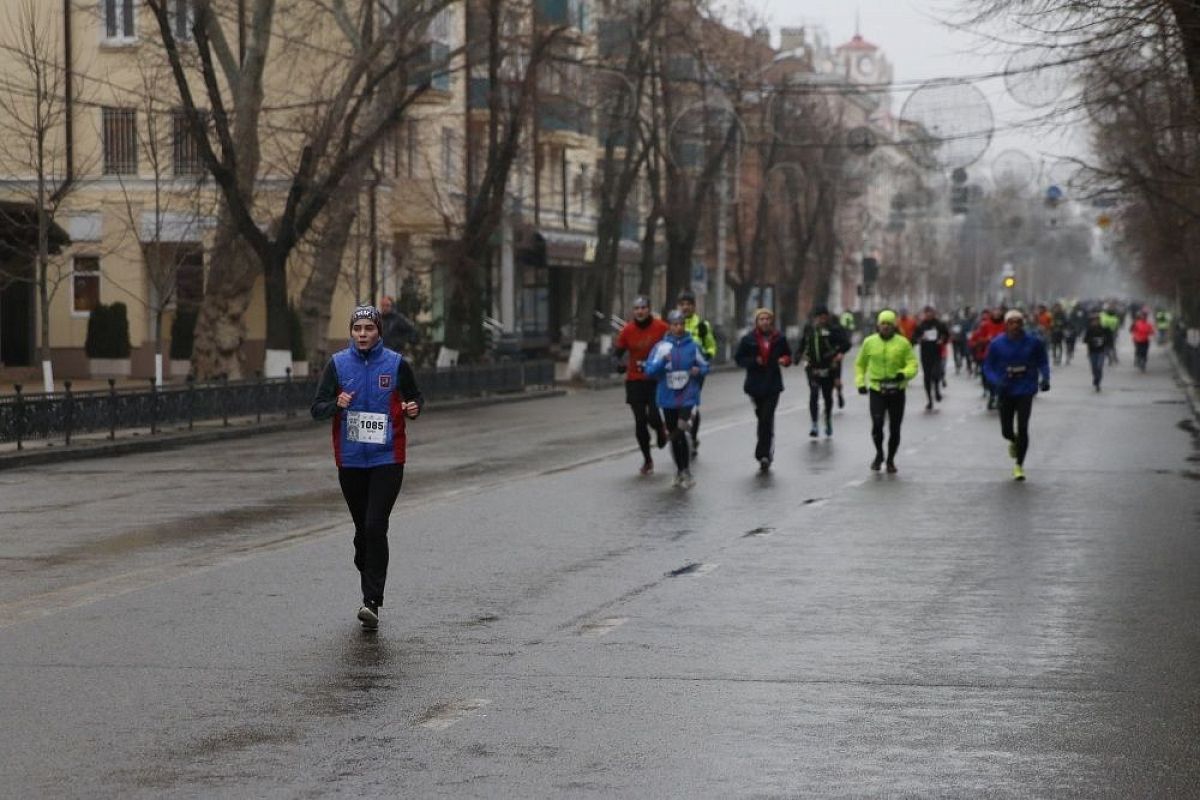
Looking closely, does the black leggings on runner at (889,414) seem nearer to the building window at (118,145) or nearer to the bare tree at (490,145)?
the bare tree at (490,145)

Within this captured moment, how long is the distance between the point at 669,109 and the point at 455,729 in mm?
50317

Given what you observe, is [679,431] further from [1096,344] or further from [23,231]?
[1096,344]

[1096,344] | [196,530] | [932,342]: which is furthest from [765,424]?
[1096,344]

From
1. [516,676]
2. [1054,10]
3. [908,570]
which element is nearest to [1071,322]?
[1054,10]

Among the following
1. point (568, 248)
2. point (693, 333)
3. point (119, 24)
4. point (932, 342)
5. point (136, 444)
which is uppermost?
point (119, 24)

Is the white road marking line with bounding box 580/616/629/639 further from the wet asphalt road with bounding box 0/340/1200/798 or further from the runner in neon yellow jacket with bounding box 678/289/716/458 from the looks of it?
the runner in neon yellow jacket with bounding box 678/289/716/458

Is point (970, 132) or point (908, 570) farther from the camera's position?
point (970, 132)

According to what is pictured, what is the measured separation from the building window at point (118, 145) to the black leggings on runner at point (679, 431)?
32456 mm

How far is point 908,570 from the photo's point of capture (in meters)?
14.2

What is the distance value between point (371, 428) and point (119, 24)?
1666 inches

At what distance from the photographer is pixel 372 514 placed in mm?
11836

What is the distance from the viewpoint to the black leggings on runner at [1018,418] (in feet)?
73.3

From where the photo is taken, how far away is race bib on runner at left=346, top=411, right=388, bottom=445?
11.8 meters

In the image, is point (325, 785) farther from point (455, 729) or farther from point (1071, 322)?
point (1071, 322)
